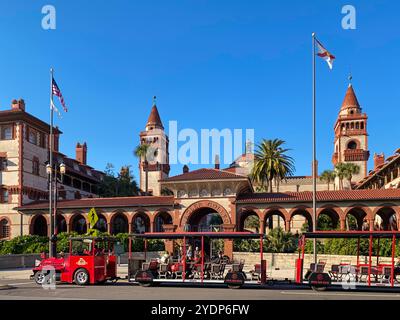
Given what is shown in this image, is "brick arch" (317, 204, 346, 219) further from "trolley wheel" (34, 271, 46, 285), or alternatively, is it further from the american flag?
"trolley wheel" (34, 271, 46, 285)

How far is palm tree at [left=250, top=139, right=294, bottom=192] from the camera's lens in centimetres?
5722

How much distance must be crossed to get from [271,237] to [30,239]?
937 inches

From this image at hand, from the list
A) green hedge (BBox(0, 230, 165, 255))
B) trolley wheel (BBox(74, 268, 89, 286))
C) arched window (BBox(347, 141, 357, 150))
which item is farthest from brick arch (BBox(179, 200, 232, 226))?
arched window (BBox(347, 141, 357, 150))

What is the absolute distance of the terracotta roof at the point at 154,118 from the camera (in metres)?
93.6

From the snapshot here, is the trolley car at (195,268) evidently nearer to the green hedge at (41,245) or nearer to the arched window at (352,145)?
the green hedge at (41,245)

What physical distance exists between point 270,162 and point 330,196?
51.2 feet

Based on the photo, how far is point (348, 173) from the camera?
7669cm

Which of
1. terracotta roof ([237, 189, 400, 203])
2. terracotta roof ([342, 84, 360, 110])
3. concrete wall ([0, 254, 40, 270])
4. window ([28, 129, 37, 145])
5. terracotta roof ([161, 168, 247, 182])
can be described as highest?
terracotta roof ([342, 84, 360, 110])

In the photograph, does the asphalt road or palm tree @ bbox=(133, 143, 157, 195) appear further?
palm tree @ bbox=(133, 143, 157, 195)

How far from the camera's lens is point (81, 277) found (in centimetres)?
1989

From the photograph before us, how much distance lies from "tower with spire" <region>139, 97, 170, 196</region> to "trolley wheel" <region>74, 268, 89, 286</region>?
68417 millimetres

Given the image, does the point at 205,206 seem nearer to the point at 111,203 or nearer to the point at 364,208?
the point at 111,203

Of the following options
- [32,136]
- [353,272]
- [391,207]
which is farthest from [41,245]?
[391,207]
